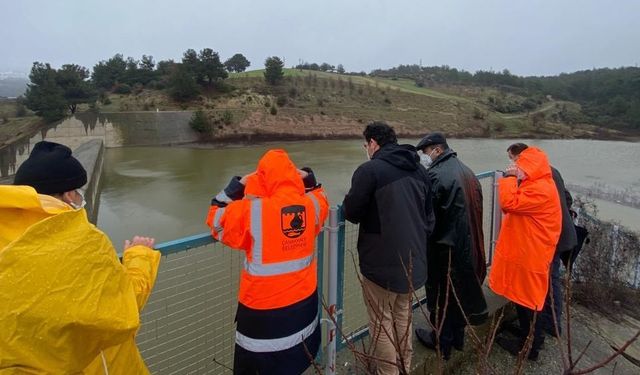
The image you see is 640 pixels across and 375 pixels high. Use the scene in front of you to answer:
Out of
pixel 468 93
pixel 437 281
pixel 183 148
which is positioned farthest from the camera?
pixel 468 93

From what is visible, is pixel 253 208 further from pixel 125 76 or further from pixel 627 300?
pixel 125 76

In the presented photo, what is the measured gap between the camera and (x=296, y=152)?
2550cm

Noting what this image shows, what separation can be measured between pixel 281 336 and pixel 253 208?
66 cm

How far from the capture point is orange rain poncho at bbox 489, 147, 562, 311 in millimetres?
2713

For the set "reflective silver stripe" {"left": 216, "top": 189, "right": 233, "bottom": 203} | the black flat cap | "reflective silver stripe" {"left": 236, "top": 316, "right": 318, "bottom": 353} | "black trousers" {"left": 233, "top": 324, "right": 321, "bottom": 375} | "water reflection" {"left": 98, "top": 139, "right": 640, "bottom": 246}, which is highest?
the black flat cap

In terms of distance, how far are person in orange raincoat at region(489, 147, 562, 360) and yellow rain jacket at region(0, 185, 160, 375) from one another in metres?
2.41

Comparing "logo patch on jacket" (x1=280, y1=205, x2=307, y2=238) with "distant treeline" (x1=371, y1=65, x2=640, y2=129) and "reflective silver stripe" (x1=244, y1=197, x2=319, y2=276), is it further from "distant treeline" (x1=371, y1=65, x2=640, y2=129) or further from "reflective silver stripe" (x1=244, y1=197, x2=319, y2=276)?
"distant treeline" (x1=371, y1=65, x2=640, y2=129)

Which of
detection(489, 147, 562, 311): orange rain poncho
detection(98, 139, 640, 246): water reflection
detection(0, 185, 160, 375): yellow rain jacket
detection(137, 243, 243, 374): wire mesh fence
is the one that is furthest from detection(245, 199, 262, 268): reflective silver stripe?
detection(98, 139, 640, 246): water reflection

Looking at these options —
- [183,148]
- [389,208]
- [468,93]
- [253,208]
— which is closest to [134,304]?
[253,208]

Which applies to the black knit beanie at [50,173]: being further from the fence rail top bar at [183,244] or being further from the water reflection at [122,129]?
the water reflection at [122,129]

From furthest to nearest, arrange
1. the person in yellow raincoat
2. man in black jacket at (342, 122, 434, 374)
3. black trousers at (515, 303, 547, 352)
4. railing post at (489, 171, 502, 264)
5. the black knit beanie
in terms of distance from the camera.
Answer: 1. railing post at (489, 171, 502, 264)
2. black trousers at (515, 303, 547, 352)
3. man in black jacket at (342, 122, 434, 374)
4. the black knit beanie
5. the person in yellow raincoat

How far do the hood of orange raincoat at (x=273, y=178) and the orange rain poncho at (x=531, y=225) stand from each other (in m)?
1.51

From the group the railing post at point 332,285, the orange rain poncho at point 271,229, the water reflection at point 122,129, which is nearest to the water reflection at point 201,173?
the water reflection at point 122,129

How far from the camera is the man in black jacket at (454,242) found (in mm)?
2666
